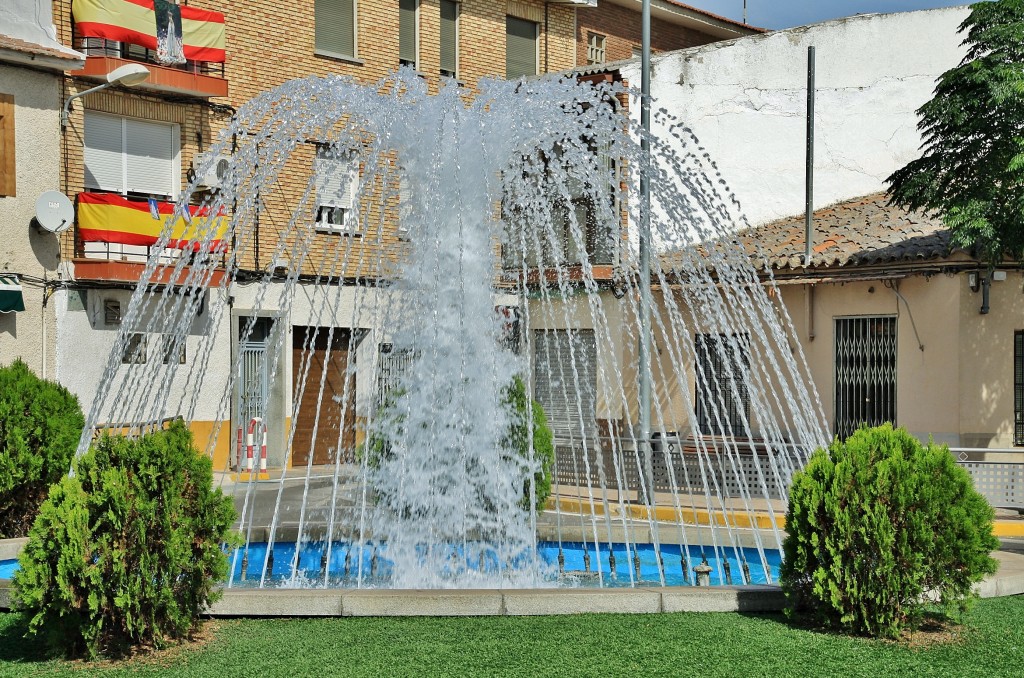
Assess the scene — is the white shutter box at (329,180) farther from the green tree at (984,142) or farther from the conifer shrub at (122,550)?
the conifer shrub at (122,550)

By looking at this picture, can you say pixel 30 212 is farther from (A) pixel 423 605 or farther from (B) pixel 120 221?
(A) pixel 423 605

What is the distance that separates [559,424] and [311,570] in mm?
13781

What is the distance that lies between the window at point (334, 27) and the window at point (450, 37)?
7.70 ft

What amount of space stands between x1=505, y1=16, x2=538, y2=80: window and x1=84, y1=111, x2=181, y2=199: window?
343 inches

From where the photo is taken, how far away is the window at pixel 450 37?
25969 mm

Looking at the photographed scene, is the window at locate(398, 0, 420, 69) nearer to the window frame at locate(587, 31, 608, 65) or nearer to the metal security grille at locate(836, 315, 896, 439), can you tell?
the window frame at locate(587, 31, 608, 65)

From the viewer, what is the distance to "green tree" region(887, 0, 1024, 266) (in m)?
15.2

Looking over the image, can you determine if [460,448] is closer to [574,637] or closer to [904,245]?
[574,637]

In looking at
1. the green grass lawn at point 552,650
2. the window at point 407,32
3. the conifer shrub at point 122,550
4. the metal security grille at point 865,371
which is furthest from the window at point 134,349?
the conifer shrub at point 122,550

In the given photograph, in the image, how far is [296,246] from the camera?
76.3 ft

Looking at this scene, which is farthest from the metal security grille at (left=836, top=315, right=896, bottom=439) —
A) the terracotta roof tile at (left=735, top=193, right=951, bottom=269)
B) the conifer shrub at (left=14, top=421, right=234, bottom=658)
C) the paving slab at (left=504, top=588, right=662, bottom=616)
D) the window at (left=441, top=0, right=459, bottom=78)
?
the conifer shrub at (left=14, top=421, right=234, bottom=658)

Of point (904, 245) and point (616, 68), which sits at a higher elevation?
point (616, 68)

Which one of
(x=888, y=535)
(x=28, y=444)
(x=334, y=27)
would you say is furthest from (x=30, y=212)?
(x=888, y=535)

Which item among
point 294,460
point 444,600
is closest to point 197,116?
point 294,460
